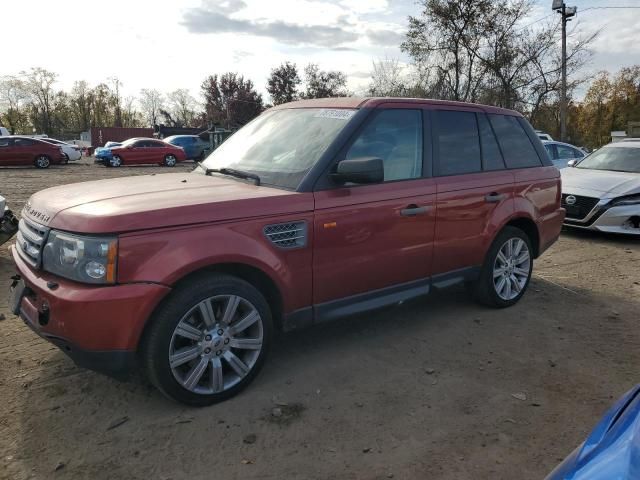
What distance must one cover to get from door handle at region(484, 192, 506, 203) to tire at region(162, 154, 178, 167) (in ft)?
76.1

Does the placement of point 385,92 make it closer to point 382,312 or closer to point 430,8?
point 430,8

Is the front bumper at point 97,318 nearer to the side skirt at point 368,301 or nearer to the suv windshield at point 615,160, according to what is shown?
the side skirt at point 368,301

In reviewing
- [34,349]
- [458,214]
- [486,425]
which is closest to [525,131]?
[458,214]

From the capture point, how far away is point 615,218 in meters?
7.80

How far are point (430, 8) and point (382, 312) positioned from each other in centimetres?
2560

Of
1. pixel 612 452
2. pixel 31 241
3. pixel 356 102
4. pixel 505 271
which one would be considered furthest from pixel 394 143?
pixel 612 452

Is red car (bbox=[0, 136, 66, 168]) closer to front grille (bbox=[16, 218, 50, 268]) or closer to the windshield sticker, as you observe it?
front grille (bbox=[16, 218, 50, 268])

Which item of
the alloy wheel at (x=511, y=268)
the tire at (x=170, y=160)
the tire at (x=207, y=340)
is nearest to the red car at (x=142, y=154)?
the tire at (x=170, y=160)

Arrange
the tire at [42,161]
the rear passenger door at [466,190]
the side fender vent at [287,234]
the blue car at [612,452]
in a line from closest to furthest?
the blue car at [612,452]
the side fender vent at [287,234]
the rear passenger door at [466,190]
the tire at [42,161]

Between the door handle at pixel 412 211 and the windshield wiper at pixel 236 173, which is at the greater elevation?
the windshield wiper at pixel 236 173

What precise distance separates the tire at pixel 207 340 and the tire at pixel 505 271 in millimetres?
2404

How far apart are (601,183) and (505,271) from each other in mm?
4337

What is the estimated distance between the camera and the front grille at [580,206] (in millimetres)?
8016

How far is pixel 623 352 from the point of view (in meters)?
4.14
